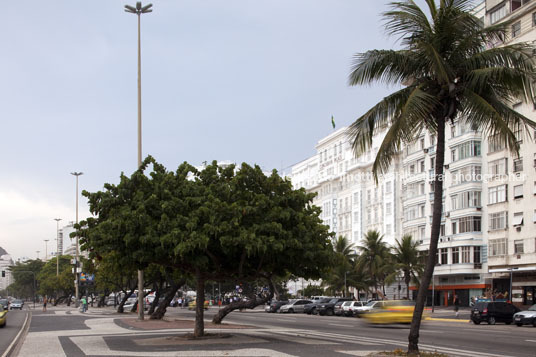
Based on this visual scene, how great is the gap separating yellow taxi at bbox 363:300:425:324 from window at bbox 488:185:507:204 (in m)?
25.8

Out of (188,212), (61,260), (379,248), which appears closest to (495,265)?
(379,248)

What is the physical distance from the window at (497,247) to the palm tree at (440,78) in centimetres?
4417

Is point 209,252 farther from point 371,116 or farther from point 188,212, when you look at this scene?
point 371,116

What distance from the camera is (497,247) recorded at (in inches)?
2299

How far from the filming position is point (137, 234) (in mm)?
20750

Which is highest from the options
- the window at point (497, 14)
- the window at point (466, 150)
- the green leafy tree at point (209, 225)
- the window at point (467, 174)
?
the window at point (497, 14)

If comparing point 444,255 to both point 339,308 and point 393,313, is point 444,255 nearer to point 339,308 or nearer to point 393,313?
point 339,308

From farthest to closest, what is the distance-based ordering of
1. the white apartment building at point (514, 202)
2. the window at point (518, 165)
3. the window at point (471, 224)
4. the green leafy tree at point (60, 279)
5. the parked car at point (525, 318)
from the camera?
the green leafy tree at point (60, 279) < the window at point (471, 224) < the window at point (518, 165) < the white apartment building at point (514, 202) < the parked car at point (525, 318)

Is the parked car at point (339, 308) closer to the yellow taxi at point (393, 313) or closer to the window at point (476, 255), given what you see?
the window at point (476, 255)

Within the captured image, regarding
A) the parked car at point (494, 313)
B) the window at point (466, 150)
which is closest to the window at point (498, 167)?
the window at point (466, 150)

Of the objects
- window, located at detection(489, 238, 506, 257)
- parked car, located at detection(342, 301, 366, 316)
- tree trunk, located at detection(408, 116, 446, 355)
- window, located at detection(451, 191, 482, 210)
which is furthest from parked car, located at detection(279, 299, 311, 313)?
tree trunk, located at detection(408, 116, 446, 355)

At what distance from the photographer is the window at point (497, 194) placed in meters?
57.7

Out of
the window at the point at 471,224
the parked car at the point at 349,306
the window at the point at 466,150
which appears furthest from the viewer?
the window at the point at 466,150

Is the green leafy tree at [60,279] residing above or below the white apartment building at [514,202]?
below
